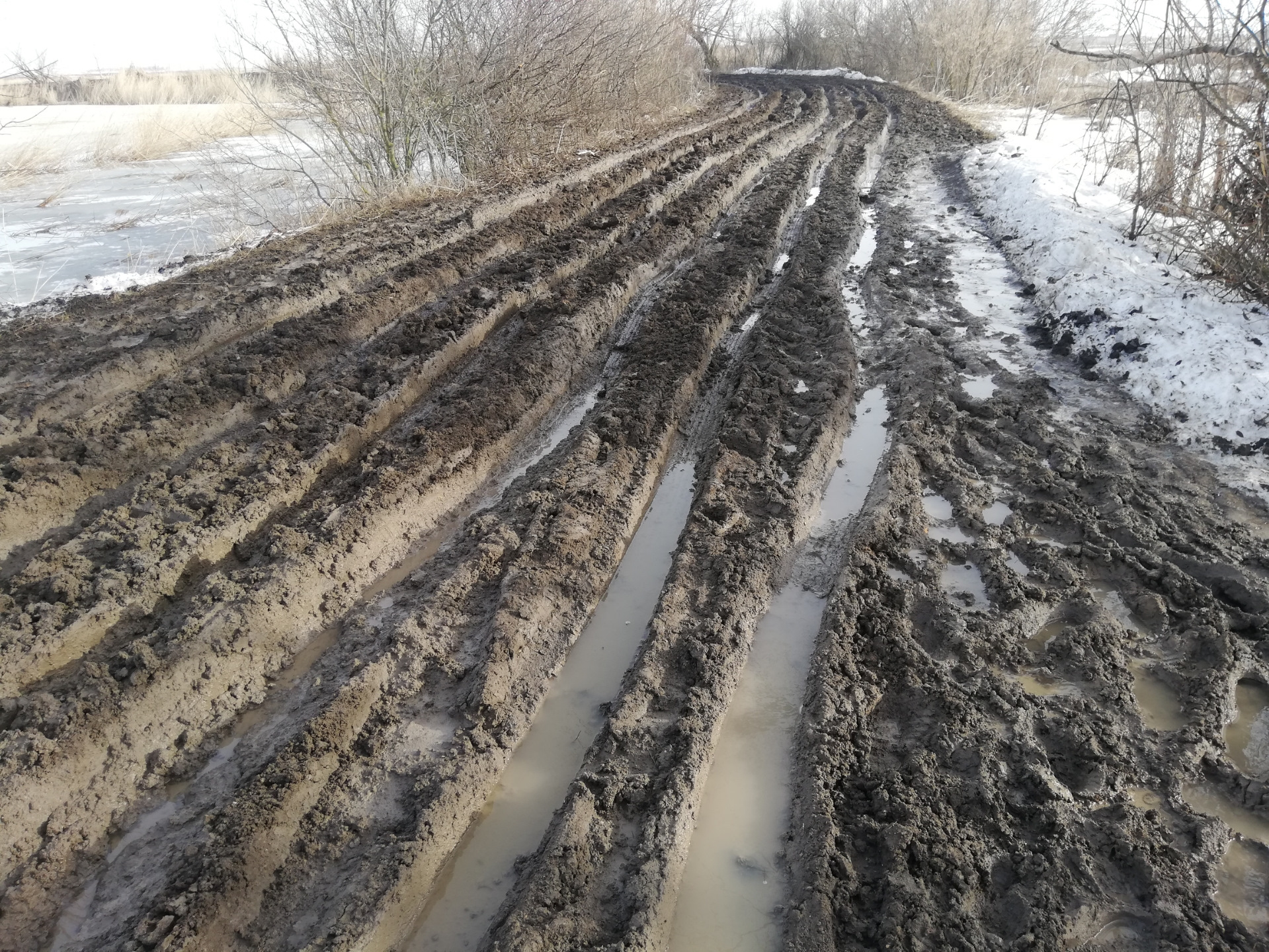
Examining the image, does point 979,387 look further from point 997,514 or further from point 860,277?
point 860,277

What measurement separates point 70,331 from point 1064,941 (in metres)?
8.62

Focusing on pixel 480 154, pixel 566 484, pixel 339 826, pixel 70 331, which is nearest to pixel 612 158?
pixel 480 154

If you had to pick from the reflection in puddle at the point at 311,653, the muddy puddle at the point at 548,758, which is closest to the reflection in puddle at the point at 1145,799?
the muddy puddle at the point at 548,758

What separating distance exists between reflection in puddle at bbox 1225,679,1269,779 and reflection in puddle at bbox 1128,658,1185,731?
0.21 metres

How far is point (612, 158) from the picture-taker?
551 inches

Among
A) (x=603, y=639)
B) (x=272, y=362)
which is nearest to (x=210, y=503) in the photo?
(x=272, y=362)

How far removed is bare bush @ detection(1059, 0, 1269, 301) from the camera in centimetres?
648

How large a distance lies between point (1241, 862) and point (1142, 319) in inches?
230

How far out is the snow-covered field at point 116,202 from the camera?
30.1 ft

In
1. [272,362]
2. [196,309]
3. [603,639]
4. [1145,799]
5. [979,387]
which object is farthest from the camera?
[196,309]

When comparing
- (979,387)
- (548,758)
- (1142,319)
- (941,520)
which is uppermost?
(1142,319)

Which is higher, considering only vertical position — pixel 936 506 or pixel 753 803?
pixel 936 506

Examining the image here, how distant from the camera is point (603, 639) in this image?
13.2 feet

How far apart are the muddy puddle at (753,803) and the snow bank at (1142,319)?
4134 mm
